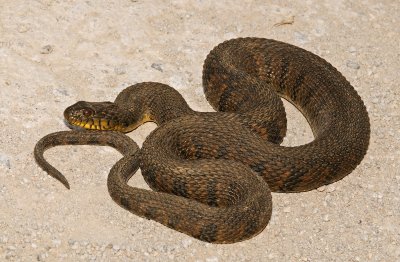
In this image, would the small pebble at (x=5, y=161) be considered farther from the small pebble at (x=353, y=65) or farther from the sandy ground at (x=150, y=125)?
the small pebble at (x=353, y=65)

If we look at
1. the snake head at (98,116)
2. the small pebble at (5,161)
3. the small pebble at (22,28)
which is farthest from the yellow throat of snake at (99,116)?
the small pebble at (22,28)

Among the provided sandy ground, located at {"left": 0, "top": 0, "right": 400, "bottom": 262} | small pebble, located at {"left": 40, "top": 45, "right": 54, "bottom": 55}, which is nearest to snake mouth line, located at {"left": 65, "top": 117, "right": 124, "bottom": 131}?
sandy ground, located at {"left": 0, "top": 0, "right": 400, "bottom": 262}

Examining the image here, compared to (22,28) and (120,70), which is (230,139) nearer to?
(120,70)

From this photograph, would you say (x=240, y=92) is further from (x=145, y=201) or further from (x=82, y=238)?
(x=82, y=238)

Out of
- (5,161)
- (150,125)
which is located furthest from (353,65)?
(5,161)

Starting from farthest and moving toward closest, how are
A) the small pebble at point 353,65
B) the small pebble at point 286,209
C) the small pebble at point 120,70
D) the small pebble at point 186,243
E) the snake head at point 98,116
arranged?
the small pebble at point 353,65
the small pebble at point 120,70
the snake head at point 98,116
the small pebble at point 286,209
the small pebble at point 186,243

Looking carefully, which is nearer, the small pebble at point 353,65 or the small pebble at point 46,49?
the small pebble at point 46,49

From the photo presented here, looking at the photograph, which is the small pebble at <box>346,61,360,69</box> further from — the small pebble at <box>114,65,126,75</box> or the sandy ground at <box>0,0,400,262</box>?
the small pebble at <box>114,65,126,75</box>

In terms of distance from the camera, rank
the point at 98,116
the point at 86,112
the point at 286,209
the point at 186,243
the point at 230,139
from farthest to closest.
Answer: the point at 98,116 < the point at 86,112 < the point at 230,139 < the point at 286,209 < the point at 186,243
